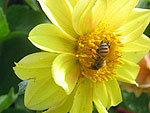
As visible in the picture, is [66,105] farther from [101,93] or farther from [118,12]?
[118,12]

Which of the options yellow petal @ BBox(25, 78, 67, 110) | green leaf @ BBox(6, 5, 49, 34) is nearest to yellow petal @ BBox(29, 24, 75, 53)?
yellow petal @ BBox(25, 78, 67, 110)

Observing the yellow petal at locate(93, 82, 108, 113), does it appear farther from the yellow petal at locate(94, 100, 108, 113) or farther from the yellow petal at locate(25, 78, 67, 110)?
the yellow petal at locate(25, 78, 67, 110)

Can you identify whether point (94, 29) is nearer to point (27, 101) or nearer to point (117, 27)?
point (117, 27)

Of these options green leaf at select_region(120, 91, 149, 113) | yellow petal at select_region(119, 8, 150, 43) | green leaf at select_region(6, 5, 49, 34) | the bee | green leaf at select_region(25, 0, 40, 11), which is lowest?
green leaf at select_region(120, 91, 149, 113)

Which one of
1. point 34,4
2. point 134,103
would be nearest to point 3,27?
point 34,4

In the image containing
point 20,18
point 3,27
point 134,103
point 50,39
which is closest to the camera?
point 50,39

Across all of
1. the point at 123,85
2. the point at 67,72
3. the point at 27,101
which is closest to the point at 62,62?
the point at 67,72

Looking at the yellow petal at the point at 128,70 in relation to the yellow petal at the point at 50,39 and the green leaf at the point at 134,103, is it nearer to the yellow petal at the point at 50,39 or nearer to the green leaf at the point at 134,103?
the yellow petal at the point at 50,39

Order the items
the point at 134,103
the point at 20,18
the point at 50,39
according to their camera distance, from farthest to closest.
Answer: the point at 134,103 → the point at 20,18 → the point at 50,39
